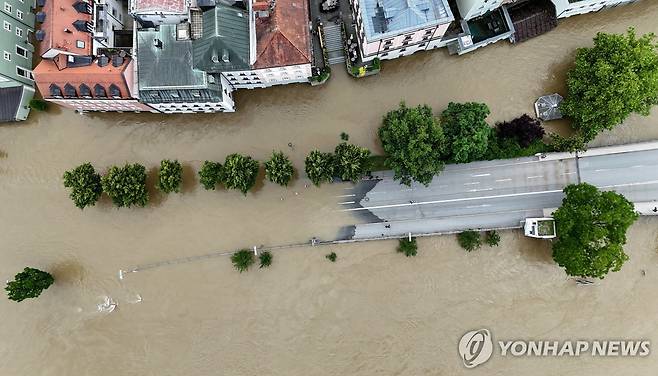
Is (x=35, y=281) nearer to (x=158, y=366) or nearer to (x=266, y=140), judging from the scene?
(x=158, y=366)

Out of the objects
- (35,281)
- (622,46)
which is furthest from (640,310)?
(35,281)

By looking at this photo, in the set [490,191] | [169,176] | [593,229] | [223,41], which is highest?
[223,41]

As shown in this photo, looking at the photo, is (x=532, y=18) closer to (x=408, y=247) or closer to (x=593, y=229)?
(x=593, y=229)

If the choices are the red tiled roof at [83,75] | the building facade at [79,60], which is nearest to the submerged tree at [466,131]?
the building facade at [79,60]

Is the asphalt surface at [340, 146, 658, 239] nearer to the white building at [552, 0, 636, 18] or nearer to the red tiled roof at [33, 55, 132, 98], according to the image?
the white building at [552, 0, 636, 18]

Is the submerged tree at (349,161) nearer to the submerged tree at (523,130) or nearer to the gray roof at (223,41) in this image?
the gray roof at (223,41)

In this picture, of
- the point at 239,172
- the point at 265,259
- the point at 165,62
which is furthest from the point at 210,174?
the point at 165,62
